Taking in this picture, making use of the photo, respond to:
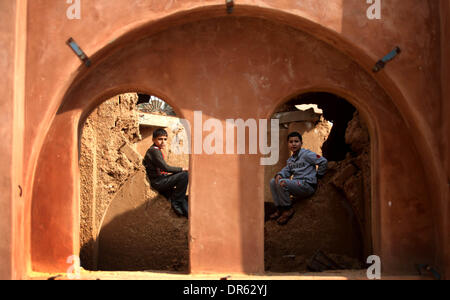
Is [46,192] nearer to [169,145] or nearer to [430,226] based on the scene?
[430,226]

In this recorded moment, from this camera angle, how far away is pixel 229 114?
6.52 metres

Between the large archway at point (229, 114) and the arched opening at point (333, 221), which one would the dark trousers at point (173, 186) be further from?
the large archway at point (229, 114)

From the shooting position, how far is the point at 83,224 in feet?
26.6

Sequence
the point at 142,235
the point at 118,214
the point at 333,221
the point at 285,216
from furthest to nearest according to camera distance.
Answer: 1. the point at 118,214
2. the point at 142,235
3. the point at 285,216
4. the point at 333,221

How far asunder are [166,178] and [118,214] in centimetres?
98

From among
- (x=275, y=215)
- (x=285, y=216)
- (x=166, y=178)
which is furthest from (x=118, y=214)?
(x=285, y=216)

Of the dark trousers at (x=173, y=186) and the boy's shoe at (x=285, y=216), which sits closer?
the boy's shoe at (x=285, y=216)

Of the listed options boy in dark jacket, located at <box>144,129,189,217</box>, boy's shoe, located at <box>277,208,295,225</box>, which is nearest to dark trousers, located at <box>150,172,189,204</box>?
boy in dark jacket, located at <box>144,129,189,217</box>

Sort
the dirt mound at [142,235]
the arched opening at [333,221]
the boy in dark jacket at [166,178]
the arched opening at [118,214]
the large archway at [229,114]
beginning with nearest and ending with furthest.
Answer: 1. the large archway at [229,114]
2. the arched opening at [333,221]
3. the arched opening at [118,214]
4. the dirt mound at [142,235]
5. the boy in dark jacket at [166,178]

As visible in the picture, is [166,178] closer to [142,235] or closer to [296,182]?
[142,235]

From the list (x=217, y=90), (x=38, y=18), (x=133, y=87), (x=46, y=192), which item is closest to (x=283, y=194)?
(x=217, y=90)

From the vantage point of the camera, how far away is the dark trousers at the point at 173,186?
8.40 metres

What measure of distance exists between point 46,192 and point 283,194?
3.66 meters

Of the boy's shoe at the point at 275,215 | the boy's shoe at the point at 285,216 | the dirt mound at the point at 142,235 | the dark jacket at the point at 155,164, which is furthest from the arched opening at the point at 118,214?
the boy's shoe at the point at 285,216
